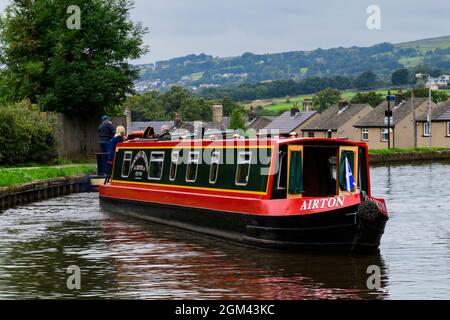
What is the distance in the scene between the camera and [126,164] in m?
26.8

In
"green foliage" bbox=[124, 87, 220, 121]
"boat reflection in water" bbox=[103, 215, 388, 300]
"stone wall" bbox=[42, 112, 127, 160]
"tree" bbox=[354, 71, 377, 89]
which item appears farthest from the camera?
"tree" bbox=[354, 71, 377, 89]

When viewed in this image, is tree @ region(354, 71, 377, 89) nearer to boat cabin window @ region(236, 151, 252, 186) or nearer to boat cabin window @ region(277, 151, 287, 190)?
boat cabin window @ region(236, 151, 252, 186)

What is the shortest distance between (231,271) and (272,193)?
2.67 m

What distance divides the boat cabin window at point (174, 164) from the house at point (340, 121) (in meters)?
78.4

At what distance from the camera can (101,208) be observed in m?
28.5

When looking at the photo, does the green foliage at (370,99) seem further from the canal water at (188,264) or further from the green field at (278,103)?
the canal water at (188,264)

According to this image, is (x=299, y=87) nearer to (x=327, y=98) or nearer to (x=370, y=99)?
(x=327, y=98)

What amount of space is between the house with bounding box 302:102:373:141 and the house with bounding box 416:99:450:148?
12804 millimetres

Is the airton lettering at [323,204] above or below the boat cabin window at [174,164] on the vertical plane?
below

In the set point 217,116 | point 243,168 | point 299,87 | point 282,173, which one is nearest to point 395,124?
point 217,116

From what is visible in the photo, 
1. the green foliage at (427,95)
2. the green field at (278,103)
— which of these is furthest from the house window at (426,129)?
the green field at (278,103)

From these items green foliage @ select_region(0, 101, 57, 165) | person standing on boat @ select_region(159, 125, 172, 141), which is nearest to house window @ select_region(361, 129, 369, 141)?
green foliage @ select_region(0, 101, 57, 165)

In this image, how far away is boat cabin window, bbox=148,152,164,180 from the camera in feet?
79.8

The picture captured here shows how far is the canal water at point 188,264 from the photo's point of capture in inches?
579
